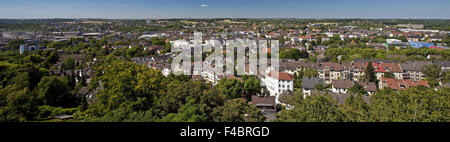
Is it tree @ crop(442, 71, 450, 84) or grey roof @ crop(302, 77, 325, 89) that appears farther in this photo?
tree @ crop(442, 71, 450, 84)

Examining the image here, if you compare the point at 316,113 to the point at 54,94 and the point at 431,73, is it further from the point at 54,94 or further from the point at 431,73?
the point at 431,73

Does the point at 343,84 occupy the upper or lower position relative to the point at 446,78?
lower

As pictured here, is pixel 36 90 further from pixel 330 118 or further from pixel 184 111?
pixel 330 118

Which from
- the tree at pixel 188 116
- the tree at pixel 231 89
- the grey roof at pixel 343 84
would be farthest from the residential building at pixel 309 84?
the tree at pixel 188 116

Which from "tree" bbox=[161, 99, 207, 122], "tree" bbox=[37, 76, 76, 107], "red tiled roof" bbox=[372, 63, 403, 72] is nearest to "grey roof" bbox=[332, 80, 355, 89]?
"red tiled roof" bbox=[372, 63, 403, 72]

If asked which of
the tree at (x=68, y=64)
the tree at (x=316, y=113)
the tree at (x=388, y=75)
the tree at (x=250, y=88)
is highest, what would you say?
the tree at (x=316, y=113)

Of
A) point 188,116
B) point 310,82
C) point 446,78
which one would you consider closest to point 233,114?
point 188,116

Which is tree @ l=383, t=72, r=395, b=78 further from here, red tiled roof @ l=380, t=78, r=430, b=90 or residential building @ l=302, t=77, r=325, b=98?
residential building @ l=302, t=77, r=325, b=98

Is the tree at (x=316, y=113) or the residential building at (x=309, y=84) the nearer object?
the tree at (x=316, y=113)

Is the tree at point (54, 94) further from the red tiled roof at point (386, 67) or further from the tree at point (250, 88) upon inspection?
the red tiled roof at point (386, 67)

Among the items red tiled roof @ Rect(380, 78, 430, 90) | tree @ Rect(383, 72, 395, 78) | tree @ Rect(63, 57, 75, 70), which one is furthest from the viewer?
tree @ Rect(63, 57, 75, 70)

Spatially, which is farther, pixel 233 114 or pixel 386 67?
pixel 386 67
